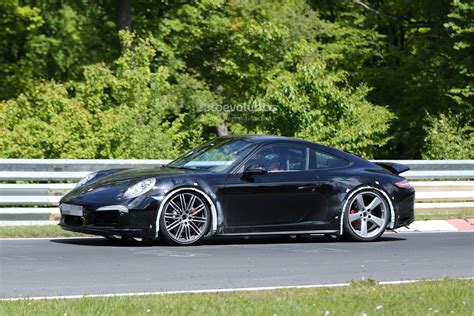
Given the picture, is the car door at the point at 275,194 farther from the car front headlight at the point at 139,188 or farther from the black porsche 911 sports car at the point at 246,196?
the car front headlight at the point at 139,188

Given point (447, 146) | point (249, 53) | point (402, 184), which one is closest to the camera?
point (402, 184)

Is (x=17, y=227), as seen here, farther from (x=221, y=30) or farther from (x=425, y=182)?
(x=221, y=30)

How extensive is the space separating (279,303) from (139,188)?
14.9 ft

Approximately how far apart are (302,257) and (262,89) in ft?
90.0

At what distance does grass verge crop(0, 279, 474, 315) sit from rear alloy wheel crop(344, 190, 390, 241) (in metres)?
4.54

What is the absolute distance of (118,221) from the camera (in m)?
11.6

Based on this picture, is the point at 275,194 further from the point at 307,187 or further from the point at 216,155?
the point at 216,155

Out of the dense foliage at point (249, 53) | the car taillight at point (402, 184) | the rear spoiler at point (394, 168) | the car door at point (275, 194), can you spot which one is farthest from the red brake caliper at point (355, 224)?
the dense foliage at point (249, 53)

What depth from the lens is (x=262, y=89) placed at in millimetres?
38375

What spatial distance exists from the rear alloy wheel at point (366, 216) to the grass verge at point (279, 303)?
4543 millimetres

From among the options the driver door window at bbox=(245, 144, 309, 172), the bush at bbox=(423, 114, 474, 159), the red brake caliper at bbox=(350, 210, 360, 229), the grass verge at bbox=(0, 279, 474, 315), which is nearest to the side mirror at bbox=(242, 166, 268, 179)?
the driver door window at bbox=(245, 144, 309, 172)

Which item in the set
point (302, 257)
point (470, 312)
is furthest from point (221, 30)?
point (470, 312)

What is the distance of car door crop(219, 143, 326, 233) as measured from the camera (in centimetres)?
1229

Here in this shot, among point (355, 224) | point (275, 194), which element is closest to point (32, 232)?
point (275, 194)
